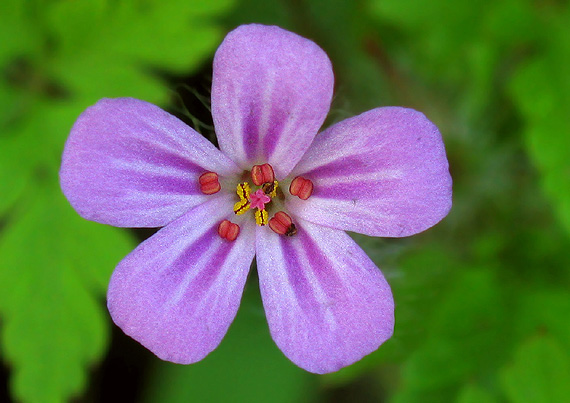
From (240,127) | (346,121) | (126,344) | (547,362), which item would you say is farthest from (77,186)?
(126,344)

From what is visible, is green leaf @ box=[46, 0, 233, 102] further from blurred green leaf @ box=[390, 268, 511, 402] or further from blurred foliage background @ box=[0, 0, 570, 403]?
blurred green leaf @ box=[390, 268, 511, 402]

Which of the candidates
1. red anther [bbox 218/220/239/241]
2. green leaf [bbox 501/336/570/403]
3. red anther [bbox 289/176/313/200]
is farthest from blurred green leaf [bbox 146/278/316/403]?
red anther [bbox 289/176/313/200]

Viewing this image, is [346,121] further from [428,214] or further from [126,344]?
[126,344]

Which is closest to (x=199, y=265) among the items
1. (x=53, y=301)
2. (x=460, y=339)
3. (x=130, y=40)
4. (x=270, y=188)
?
(x=270, y=188)

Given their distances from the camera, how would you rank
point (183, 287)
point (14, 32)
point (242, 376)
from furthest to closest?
point (242, 376) < point (14, 32) < point (183, 287)

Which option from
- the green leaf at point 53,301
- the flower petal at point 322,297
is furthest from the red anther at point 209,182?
the green leaf at point 53,301

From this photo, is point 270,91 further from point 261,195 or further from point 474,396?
point 474,396
